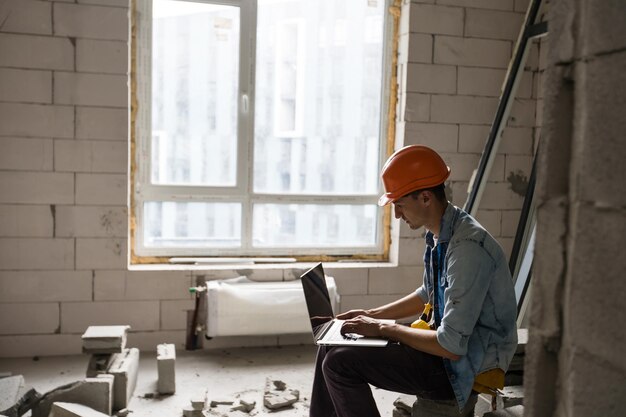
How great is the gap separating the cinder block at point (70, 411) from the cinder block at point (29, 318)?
42.3 inches

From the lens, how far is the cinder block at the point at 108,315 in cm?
380

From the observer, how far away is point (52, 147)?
373 cm

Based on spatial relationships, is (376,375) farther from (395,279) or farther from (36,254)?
(36,254)

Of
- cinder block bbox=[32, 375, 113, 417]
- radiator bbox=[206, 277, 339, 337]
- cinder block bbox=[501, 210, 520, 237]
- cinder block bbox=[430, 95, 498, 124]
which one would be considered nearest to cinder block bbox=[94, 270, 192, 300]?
radiator bbox=[206, 277, 339, 337]

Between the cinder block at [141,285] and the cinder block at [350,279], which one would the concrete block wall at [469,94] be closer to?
the cinder block at [350,279]

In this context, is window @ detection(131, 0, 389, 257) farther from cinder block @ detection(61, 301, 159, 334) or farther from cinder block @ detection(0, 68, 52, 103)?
cinder block @ detection(0, 68, 52, 103)

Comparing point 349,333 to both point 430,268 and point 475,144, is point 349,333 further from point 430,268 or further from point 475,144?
point 475,144

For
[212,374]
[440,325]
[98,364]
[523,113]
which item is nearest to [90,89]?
[98,364]

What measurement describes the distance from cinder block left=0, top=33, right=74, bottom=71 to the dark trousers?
2597mm

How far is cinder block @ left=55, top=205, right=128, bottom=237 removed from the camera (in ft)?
12.4

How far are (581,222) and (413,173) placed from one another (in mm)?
1100

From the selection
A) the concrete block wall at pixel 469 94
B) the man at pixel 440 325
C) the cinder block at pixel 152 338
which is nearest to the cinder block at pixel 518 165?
the concrete block wall at pixel 469 94

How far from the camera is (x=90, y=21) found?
3701mm

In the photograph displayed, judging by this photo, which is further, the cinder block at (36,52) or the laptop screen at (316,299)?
the cinder block at (36,52)
